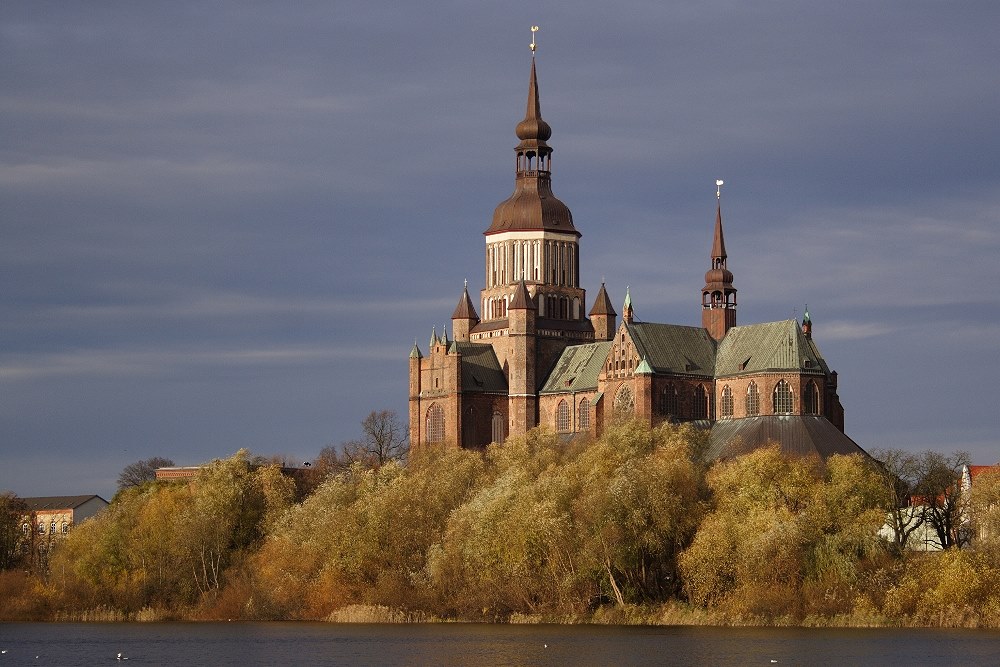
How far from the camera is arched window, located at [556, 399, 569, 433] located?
146 metres

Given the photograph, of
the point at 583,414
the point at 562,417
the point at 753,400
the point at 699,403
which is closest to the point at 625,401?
the point at 699,403

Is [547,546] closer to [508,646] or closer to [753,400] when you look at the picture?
[508,646]

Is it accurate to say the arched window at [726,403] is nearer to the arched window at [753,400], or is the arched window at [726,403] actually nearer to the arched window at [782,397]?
the arched window at [753,400]

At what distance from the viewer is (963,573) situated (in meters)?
89.2

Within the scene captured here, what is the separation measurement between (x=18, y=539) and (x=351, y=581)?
38778mm

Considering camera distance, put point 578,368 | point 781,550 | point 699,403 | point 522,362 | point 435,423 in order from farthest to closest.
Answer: point 435,423, point 522,362, point 578,368, point 699,403, point 781,550

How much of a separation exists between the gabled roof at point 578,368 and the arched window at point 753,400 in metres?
11.4

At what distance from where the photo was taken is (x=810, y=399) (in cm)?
13488

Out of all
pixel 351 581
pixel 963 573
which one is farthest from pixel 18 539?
pixel 963 573

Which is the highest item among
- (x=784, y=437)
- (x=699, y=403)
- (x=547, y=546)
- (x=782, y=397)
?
(x=699, y=403)

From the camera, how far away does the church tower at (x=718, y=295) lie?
14462 centimetres

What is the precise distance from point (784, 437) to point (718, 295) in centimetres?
1825

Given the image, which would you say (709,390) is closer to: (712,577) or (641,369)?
(641,369)

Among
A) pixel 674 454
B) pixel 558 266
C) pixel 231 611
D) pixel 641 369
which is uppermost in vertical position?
pixel 558 266
